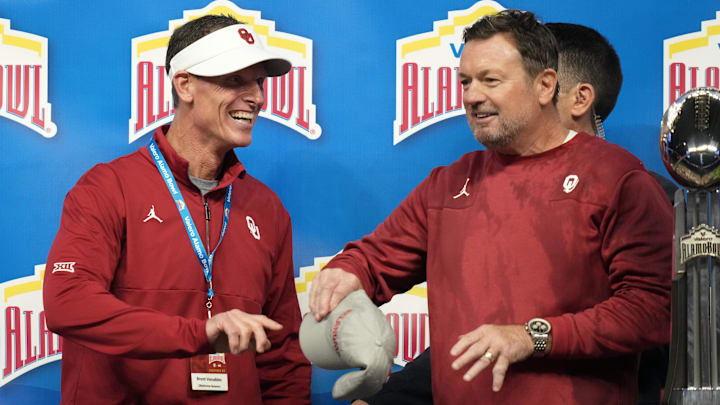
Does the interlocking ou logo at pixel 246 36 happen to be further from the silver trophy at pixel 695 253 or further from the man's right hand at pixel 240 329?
the silver trophy at pixel 695 253

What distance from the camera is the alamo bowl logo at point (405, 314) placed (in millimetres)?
2576

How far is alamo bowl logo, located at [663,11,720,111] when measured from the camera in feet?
8.48

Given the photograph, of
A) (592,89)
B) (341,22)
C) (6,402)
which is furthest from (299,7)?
(6,402)

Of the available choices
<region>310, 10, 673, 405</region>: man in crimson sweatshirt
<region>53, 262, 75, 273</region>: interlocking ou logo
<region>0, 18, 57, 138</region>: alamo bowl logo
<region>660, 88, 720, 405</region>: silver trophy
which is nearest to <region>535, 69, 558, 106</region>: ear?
<region>310, 10, 673, 405</region>: man in crimson sweatshirt

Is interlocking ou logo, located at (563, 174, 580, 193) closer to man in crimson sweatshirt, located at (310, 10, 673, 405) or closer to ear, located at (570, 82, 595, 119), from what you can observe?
man in crimson sweatshirt, located at (310, 10, 673, 405)

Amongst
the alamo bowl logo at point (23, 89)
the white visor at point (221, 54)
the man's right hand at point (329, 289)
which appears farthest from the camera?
the alamo bowl logo at point (23, 89)

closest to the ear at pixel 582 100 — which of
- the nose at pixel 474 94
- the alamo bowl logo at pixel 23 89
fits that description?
the nose at pixel 474 94

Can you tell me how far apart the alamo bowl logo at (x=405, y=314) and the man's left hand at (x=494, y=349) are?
96 centimetres

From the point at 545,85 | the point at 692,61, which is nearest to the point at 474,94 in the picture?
the point at 545,85

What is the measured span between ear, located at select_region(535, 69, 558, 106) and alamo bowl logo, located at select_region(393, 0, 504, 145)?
71 cm

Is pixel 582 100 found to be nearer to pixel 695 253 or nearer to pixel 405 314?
pixel 405 314

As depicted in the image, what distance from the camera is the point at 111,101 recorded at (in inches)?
102

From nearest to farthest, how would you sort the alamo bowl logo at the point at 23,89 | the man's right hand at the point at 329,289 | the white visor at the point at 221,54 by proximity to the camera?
the man's right hand at the point at 329,289
the white visor at the point at 221,54
the alamo bowl logo at the point at 23,89

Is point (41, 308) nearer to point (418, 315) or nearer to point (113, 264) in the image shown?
point (113, 264)
